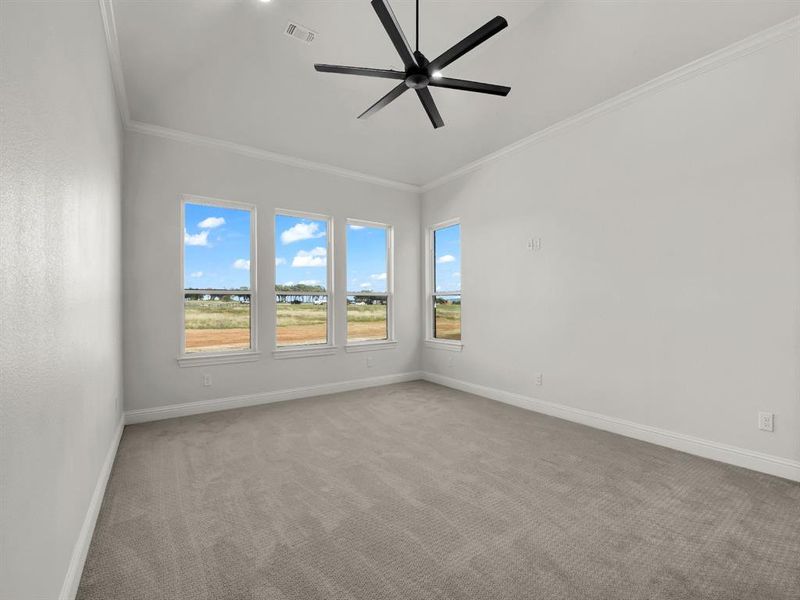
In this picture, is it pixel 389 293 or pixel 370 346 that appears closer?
pixel 370 346

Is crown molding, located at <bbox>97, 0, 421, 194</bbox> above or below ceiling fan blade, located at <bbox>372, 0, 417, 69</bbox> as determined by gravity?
above

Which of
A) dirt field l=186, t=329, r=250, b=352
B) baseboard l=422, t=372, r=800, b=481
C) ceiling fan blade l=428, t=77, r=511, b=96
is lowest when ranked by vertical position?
baseboard l=422, t=372, r=800, b=481

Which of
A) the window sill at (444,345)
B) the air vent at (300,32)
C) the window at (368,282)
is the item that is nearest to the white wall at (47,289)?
the air vent at (300,32)

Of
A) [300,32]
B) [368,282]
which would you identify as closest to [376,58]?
[300,32]

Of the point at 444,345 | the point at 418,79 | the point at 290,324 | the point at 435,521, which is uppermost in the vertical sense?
the point at 418,79

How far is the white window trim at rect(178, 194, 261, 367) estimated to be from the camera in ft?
13.4

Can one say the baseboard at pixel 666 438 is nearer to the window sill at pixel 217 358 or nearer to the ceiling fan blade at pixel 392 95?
the window sill at pixel 217 358

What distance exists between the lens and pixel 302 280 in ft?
16.2

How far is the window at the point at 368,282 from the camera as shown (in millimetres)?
5371

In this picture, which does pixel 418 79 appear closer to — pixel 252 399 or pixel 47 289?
pixel 47 289

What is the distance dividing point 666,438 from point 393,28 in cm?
363

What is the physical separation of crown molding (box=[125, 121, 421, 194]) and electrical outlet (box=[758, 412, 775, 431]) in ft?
15.2

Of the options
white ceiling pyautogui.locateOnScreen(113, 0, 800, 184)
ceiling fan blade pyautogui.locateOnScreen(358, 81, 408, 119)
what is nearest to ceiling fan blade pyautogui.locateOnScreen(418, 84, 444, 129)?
ceiling fan blade pyautogui.locateOnScreen(358, 81, 408, 119)

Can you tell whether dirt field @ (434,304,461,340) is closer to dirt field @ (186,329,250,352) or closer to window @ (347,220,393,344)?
window @ (347,220,393,344)
